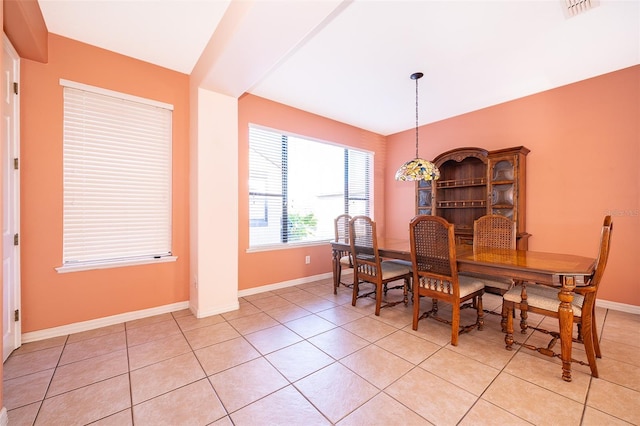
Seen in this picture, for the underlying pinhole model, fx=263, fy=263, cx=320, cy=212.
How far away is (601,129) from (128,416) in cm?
509

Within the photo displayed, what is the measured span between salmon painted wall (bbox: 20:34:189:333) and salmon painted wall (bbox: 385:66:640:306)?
15.3ft

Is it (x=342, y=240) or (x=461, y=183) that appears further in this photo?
(x=461, y=183)

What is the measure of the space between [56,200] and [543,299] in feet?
13.5

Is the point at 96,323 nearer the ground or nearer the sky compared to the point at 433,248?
nearer the ground

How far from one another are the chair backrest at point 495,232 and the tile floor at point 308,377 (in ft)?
2.72

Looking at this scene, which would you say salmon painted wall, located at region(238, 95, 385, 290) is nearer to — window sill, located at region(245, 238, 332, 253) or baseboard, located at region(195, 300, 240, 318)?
window sill, located at region(245, 238, 332, 253)

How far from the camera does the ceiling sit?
201 cm

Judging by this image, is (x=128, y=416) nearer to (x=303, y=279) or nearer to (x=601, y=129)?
(x=303, y=279)

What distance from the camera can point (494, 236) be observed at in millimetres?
2932

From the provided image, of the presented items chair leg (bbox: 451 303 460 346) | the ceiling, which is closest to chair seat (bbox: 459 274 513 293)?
chair leg (bbox: 451 303 460 346)

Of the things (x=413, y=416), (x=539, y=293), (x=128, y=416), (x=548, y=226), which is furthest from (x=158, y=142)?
(x=548, y=226)

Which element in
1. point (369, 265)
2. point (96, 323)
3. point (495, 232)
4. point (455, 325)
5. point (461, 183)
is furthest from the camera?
point (461, 183)

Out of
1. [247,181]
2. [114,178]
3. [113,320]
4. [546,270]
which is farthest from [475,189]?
[113,320]

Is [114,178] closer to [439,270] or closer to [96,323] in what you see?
[96,323]
